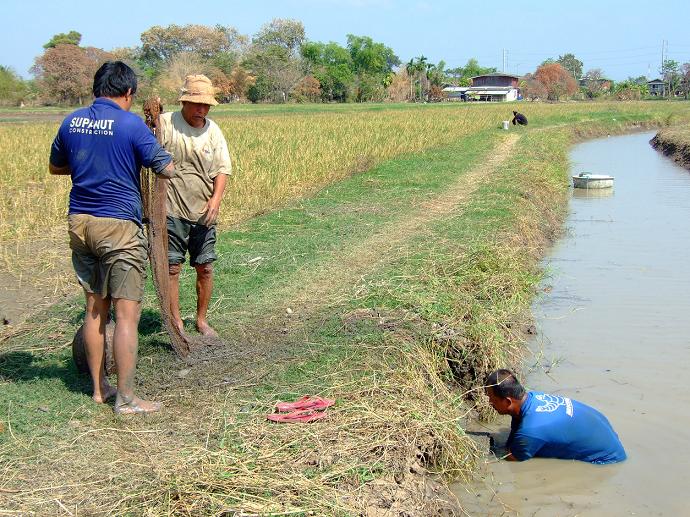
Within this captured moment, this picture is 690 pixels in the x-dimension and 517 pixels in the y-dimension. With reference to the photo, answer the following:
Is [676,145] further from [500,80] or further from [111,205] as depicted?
[500,80]

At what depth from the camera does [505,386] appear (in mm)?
4430

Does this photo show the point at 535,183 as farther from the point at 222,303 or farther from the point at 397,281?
the point at 222,303

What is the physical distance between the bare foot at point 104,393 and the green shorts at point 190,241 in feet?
3.50

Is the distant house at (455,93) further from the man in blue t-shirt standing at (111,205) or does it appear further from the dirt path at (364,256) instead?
the man in blue t-shirt standing at (111,205)

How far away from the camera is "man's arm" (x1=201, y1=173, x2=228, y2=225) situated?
5.09 meters

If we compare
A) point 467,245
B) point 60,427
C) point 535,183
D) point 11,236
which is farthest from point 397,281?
point 535,183

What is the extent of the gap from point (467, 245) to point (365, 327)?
3.05 meters

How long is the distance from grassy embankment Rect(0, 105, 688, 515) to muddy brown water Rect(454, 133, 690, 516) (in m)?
0.37

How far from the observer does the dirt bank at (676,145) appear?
22.3 metres

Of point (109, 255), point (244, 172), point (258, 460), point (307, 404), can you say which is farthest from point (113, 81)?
point (244, 172)

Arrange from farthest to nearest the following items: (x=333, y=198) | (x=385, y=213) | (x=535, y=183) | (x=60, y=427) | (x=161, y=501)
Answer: (x=535, y=183) → (x=333, y=198) → (x=385, y=213) → (x=60, y=427) → (x=161, y=501)

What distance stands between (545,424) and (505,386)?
35 cm

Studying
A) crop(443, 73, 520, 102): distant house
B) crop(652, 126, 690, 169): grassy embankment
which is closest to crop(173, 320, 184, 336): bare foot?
crop(652, 126, 690, 169): grassy embankment

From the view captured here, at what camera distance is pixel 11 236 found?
8820 mm
